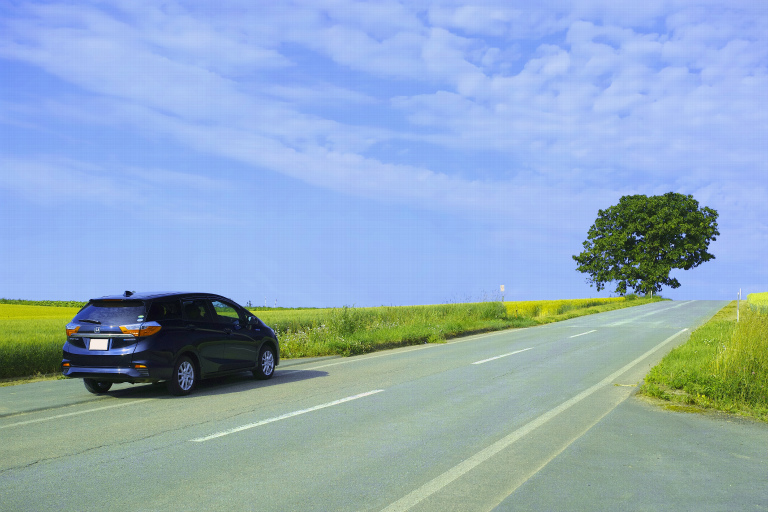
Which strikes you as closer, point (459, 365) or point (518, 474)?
point (518, 474)

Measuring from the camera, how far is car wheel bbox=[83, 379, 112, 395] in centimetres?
979

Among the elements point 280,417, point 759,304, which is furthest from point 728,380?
point 759,304

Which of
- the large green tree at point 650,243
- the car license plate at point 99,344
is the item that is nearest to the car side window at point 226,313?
the car license plate at point 99,344

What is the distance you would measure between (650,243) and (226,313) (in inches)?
2721

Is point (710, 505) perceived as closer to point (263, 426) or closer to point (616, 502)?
point (616, 502)

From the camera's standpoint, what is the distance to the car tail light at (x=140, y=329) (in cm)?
916

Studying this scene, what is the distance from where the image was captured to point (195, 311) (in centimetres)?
1024

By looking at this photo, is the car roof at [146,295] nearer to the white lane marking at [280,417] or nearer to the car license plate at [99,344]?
the car license plate at [99,344]

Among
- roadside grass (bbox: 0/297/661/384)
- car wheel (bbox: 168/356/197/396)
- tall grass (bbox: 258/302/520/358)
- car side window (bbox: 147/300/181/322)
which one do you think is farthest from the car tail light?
tall grass (bbox: 258/302/520/358)

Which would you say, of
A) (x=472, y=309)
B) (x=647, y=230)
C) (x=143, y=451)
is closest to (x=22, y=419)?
(x=143, y=451)

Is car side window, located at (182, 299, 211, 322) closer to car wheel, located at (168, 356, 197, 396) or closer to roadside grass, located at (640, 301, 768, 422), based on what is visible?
car wheel, located at (168, 356, 197, 396)

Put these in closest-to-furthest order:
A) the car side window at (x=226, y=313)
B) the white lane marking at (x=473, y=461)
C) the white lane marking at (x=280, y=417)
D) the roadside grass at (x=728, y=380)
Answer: the white lane marking at (x=473, y=461) < the white lane marking at (x=280, y=417) < the roadside grass at (x=728, y=380) < the car side window at (x=226, y=313)

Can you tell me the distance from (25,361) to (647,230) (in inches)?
2777

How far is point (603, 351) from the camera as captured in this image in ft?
51.9
